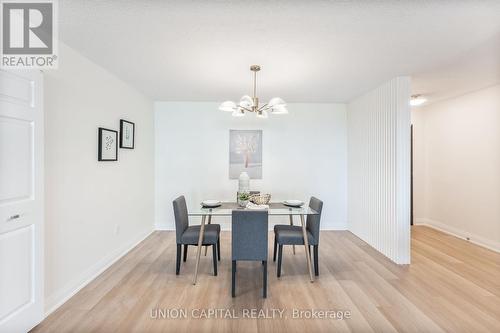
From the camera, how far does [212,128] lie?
455cm

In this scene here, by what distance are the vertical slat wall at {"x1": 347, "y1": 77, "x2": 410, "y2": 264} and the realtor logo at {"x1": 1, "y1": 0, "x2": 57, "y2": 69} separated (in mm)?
3636

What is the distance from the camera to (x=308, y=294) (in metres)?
2.37

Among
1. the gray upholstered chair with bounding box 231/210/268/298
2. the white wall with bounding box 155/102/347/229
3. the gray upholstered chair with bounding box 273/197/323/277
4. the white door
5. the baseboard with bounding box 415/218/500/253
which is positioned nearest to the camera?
the white door

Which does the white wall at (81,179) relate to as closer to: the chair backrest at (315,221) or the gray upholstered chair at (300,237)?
the gray upholstered chair at (300,237)

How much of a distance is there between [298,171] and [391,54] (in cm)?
253

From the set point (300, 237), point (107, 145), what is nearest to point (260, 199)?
point (300, 237)

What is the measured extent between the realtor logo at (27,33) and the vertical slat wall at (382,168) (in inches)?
143

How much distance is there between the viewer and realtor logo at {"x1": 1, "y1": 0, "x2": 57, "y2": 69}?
171 centimetres

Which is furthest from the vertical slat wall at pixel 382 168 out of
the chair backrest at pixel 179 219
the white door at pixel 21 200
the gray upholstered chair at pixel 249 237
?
the white door at pixel 21 200

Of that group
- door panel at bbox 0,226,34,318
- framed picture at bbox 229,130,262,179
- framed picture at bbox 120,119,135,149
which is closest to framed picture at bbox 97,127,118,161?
framed picture at bbox 120,119,135,149

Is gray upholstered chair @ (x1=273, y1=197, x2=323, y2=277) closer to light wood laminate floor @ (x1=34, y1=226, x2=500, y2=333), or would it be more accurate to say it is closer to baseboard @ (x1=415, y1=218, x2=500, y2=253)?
light wood laminate floor @ (x1=34, y1=226, x2=500, y2=333)

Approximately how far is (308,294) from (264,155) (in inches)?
105

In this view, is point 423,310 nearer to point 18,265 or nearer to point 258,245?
point 258,245

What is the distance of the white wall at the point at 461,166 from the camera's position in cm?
363
